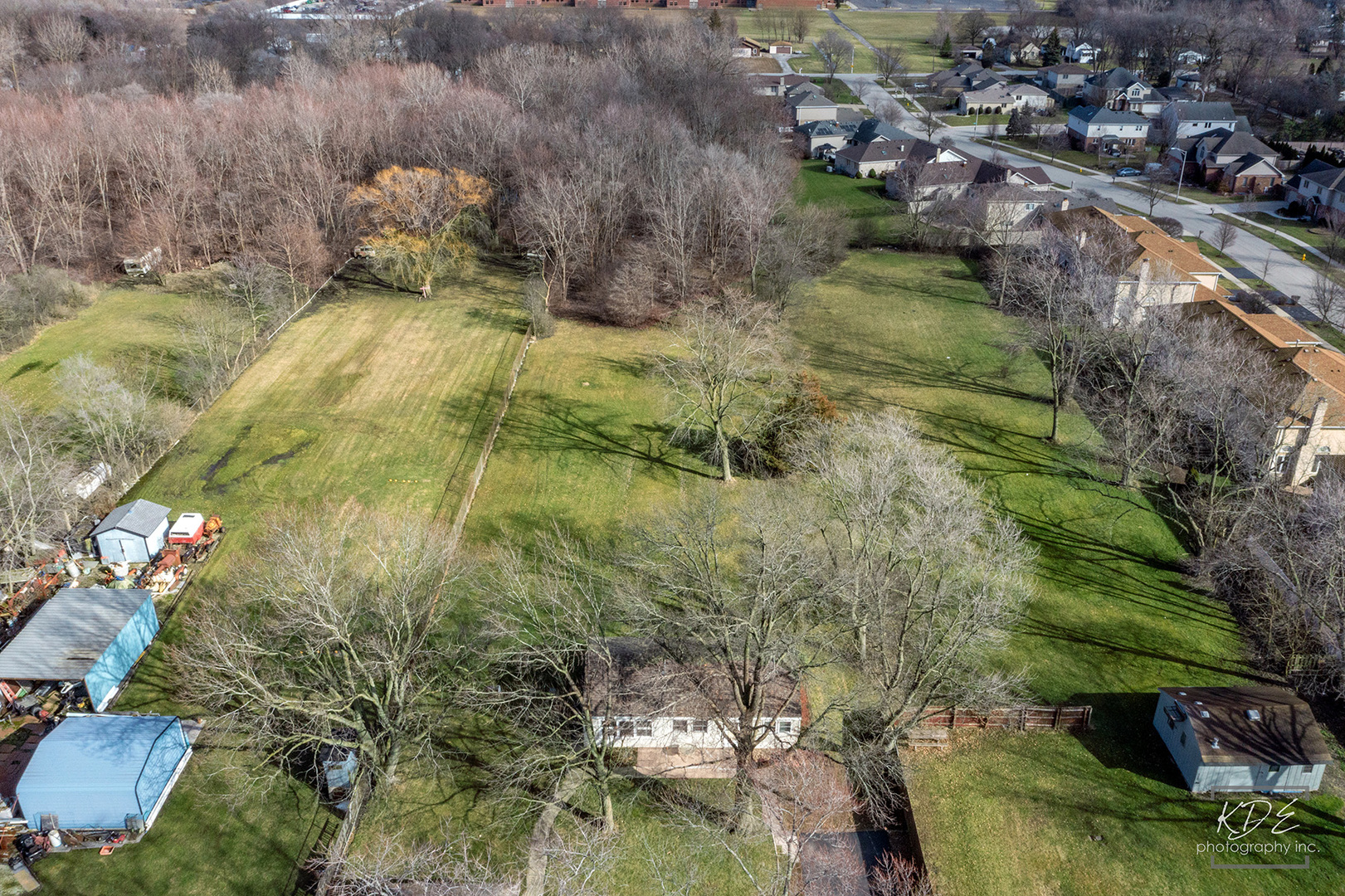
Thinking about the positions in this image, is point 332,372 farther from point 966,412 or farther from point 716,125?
point 716,125

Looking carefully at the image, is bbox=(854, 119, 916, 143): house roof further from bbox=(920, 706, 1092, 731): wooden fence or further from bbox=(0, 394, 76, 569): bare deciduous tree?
bbox=(0, 394, 76, 569): bare deciduous tree

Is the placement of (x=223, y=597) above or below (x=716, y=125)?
below

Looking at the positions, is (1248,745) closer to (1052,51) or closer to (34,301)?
(34,301)

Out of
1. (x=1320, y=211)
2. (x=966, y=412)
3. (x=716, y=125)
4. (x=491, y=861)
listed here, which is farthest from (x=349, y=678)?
(x=1320, y=211)

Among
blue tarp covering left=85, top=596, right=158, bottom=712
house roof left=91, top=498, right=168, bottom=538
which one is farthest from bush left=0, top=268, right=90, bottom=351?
blue tarp covering left=85, top=596, right=158, bottom=712

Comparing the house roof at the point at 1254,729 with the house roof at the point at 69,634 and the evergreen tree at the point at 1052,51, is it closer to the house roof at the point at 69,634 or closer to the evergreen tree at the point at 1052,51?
the house roof at the point at 69,634
